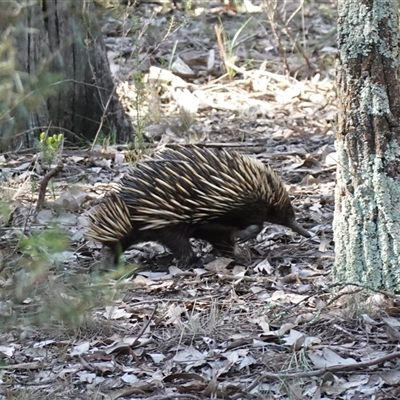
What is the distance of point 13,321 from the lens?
2141 mm

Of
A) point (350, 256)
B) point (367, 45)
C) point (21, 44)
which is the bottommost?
point (350, 256)

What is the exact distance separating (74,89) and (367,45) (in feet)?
13.5

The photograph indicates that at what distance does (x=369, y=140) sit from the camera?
432cm

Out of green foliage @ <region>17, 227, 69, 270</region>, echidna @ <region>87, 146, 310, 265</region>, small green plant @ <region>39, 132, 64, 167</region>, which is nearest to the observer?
green foliage @ <region>17, 227, 69, 270</region>

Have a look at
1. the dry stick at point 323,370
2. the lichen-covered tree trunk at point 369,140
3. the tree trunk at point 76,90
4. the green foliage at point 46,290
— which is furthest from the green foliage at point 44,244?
the tree trunk at point 76,90

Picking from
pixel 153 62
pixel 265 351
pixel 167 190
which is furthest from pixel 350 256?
pixel 153 62

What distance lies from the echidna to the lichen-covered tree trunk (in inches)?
56.6

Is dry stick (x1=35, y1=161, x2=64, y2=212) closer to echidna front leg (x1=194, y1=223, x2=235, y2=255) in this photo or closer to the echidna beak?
echidna front leg (x1=194, y1=223, x2=235, y2=255)

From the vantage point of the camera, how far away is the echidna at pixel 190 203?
568 centimetres

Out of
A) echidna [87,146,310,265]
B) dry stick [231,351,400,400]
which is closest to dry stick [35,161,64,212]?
echidna [87,146,310,265]

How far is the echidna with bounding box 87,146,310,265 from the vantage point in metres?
5.68

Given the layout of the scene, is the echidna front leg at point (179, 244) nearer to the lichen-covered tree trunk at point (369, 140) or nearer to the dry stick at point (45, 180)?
the dry stick at point (45, 180)

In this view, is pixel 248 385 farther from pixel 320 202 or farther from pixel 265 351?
pixel 320 202

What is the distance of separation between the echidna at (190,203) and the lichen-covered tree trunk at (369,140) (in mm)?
1439
